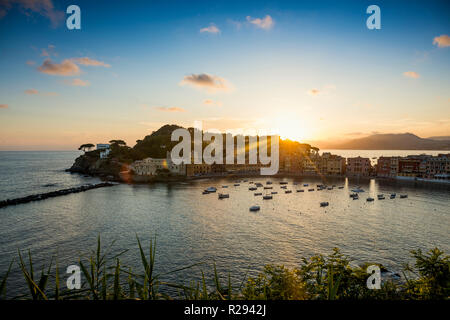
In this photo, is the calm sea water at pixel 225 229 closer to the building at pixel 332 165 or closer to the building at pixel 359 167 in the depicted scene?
the building at pixel 359 167

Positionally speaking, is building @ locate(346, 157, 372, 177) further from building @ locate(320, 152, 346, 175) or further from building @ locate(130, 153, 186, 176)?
building @ locate(130, 153, 186, 176)

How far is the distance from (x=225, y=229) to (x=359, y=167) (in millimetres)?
59451

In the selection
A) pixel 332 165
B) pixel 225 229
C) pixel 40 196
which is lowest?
pixel 225 229

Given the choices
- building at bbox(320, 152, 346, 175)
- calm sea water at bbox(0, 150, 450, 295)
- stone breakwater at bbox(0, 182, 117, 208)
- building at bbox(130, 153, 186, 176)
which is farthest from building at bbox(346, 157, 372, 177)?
stone breakwater at bbox(0, 182, 117, 208)

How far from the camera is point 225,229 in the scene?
74.6ft

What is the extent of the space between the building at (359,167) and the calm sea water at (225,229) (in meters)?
32.1

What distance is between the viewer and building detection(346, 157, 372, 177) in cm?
6888

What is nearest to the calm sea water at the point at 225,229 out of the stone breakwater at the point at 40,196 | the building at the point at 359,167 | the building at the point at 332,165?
the stone breakwater at the point at 40,196

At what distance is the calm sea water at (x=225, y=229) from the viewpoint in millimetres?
16641

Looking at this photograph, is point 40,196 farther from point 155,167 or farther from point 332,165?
point 332,165

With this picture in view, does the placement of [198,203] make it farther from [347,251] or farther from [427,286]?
[427,286]

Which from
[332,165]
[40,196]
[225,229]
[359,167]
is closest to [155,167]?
[40,196]

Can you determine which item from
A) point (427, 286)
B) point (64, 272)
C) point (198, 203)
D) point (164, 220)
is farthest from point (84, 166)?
point (427, 286)

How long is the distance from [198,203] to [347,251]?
20.5 meters
